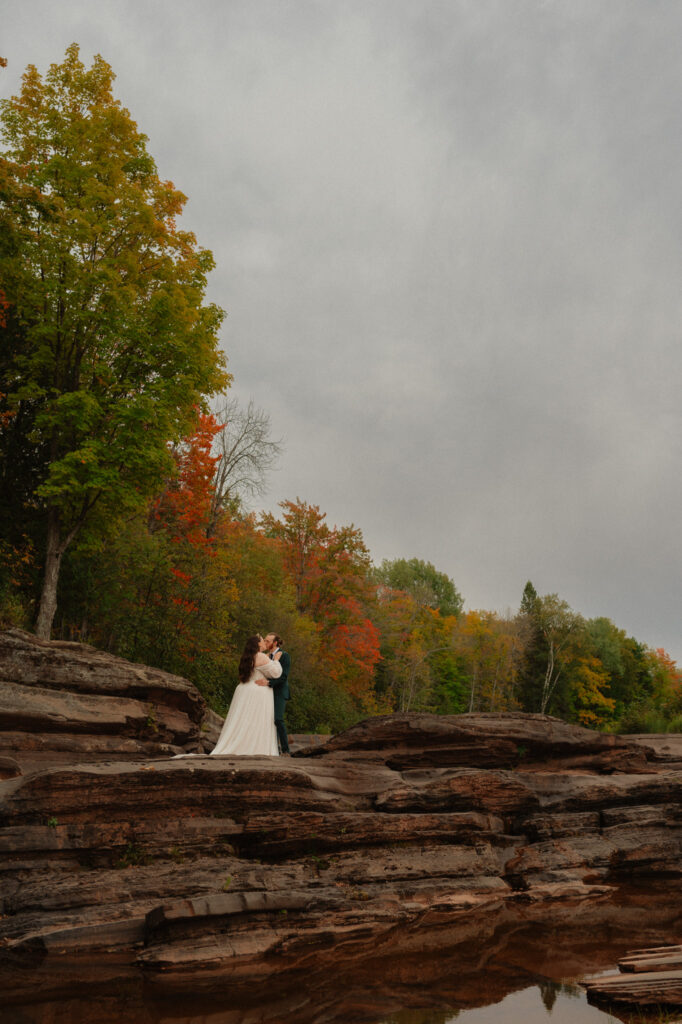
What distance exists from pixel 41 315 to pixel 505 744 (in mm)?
16907

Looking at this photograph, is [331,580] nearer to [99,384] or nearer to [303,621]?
[303,621]

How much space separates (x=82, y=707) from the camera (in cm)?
1460

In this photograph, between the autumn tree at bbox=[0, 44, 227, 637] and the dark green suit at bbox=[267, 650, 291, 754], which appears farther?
the autumn tree at bbox=[0, 44, 227, 637]

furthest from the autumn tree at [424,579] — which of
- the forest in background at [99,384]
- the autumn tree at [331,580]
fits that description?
the forest in background at [99,384]

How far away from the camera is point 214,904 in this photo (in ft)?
28.8

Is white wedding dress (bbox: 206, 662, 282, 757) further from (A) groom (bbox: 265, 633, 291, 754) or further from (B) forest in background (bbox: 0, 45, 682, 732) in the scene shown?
(B) forest in background (bbox: 0, 45, 682, 732)

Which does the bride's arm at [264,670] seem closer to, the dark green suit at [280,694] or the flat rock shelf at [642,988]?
the dark green suit at [280,694]

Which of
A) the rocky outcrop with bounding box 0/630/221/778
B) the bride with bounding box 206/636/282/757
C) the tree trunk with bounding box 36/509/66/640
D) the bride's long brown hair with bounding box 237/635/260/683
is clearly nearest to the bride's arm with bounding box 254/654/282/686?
the bride with bounding box 206/636/282/757

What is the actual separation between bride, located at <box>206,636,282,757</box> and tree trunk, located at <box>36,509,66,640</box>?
22.1 ft

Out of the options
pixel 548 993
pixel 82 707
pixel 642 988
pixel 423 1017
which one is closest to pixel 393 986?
pixel 423 1017

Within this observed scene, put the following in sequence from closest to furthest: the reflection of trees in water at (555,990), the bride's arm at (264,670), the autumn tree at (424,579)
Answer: the reflection of trees in water at (555,990), the bride's arm at (264,670), the autumn tree at (424,579)

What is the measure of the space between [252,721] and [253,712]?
169 millimetres

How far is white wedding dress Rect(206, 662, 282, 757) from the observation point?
1298cm

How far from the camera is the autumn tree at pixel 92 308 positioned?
18.9 m
